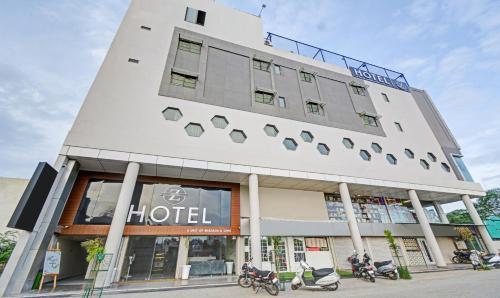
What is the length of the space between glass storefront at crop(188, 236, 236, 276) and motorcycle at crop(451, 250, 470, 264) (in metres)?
14.3

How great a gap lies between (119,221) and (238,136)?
584cm

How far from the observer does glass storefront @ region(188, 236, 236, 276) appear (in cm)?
887

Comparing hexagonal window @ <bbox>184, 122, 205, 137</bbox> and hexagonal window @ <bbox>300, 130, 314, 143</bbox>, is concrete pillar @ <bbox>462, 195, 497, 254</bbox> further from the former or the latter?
hexagonal window @ <bbox>184, 122, 205, 137</bbox>

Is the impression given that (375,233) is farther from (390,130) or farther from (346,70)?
(346,70)

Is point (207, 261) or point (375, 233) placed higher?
point (375, 233)

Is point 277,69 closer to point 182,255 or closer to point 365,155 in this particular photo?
point 365,155

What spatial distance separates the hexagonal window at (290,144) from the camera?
1097 centimetres

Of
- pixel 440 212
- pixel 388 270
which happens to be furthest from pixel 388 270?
pixel 440 212

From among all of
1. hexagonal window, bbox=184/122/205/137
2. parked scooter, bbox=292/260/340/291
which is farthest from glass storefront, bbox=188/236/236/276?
hexagonal window, bbox=184/122/205/137

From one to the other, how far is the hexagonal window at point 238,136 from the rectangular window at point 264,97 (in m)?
2.77

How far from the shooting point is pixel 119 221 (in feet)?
23.9

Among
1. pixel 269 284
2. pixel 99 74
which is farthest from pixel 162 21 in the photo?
pixel 269 284

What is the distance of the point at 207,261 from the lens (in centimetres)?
903

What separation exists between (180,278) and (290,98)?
10912 millimetres
